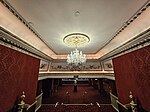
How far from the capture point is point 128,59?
2844 mm

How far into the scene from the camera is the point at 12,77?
2330mm

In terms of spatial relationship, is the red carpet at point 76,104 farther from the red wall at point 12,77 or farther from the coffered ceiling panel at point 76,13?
the coffered ceiling panel at point 76,13

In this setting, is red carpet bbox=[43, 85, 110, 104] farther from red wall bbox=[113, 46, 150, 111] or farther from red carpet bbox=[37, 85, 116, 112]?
red wall bbox=[113, 46, 150, 111]

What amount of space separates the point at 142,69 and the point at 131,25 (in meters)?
1.21

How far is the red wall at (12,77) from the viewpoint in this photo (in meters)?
2.01

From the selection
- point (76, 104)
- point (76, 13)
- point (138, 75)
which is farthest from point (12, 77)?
point (76, 104)

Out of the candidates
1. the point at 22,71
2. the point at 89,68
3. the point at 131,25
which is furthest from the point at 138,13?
the point at 89,68

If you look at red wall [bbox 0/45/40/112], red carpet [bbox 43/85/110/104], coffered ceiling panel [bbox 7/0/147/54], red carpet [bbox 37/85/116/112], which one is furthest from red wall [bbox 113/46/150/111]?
red carpet [bbox 43/85/110/104]

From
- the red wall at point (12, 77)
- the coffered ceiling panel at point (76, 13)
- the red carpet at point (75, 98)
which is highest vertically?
the coffered ceiling panel at point (76, 13)

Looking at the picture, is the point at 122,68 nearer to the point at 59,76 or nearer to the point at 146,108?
the point at 146,108

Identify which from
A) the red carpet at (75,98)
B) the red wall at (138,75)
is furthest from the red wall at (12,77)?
the red carpet at (75,98)

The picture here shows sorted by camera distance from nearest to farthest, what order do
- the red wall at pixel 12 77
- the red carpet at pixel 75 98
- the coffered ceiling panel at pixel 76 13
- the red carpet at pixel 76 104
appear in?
1. the coffered ceiling panel at pixel 76 13
2. the red wall at pixel 12 77
3. the red carpet at pixel 76 104
4. the red carpet at pixel 75 98

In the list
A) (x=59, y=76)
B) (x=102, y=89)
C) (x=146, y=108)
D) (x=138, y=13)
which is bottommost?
(x=102, y=89)

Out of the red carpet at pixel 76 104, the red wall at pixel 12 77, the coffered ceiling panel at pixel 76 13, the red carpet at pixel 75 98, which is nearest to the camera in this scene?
the coffered ceiling panel at pixel 76 13
